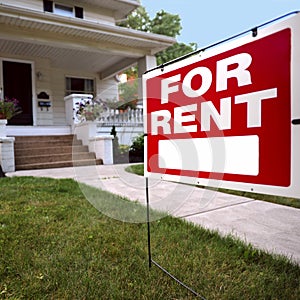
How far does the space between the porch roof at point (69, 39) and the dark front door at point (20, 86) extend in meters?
0.43

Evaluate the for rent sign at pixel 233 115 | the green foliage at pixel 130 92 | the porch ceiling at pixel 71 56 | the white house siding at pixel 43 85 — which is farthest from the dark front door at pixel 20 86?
the for rent sign at pixel 233 115

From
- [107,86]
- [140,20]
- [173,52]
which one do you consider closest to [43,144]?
[107,86]

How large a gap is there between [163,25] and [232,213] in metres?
20.2

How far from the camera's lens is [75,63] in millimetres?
10086

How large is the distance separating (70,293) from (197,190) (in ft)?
9.23

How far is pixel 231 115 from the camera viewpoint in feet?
4.18

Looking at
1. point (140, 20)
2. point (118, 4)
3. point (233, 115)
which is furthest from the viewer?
point (140, 20)

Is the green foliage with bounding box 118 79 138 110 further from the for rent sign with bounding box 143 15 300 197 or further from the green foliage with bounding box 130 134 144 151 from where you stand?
the green foliage with bounding box 130 134 144 151

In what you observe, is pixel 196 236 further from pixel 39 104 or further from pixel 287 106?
pixel 39 104

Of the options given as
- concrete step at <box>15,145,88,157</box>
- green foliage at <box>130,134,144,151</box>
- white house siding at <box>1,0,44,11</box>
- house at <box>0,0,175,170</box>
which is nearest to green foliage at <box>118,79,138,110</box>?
green foliage at <box>130,134,144,151</box>

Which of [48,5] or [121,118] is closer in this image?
[121,118]

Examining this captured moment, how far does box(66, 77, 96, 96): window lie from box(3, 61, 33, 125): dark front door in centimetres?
154

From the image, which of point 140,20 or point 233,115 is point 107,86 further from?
point 140,20

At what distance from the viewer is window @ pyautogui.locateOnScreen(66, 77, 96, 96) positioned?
10523 mm
